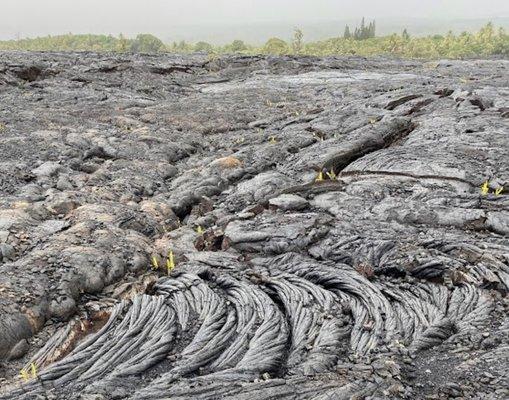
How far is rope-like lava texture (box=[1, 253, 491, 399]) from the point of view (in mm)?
7883

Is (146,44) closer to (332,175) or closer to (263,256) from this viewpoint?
(332,175)

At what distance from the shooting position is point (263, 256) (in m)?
12.7

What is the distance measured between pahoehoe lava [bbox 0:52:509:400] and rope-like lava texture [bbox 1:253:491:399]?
4cm

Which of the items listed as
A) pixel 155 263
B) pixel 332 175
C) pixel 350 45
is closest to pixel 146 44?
pixel 350 45

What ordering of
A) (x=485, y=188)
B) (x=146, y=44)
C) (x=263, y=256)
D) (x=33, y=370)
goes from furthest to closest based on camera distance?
(x=146, y=44)
(x=485, y=188)
(x=263, y=256)
(x=33, y=370)

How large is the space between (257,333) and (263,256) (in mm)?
3601

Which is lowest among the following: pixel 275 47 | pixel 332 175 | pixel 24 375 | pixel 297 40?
pixel 24 375

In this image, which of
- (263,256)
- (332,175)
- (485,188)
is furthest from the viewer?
(332,175)

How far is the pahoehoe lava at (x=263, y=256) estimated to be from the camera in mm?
8188

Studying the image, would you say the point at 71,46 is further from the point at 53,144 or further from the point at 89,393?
the point at 89,393

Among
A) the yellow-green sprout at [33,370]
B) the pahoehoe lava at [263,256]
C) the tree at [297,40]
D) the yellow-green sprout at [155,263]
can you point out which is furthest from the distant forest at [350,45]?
the yellow-green sprout at [33,370]

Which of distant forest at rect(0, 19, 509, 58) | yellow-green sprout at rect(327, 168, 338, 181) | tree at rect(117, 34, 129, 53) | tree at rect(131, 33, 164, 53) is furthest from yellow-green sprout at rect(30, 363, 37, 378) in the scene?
tree at rect(131, 33, 164, 53)

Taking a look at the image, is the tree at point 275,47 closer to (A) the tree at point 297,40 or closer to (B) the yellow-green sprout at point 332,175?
(A) the tree at point 297,40

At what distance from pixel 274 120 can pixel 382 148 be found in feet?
29.0
